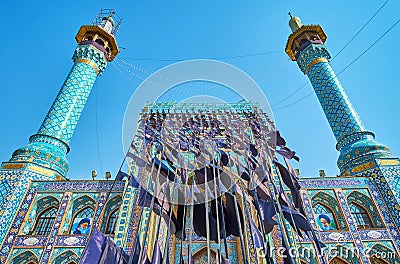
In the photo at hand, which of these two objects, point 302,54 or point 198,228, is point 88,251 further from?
point 302,54

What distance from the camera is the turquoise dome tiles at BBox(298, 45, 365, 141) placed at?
11.9 m

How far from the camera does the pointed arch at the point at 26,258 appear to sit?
808 cm

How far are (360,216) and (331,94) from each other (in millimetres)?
5640

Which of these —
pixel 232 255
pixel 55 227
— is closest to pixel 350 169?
pixel 232 255

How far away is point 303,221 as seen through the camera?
5648 mm

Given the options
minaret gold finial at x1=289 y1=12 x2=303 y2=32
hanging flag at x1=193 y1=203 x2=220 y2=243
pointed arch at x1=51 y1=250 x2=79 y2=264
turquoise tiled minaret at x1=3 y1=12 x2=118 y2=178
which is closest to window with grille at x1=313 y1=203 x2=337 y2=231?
hanging flag at x1=193 y1=203 x2=220 y2=243

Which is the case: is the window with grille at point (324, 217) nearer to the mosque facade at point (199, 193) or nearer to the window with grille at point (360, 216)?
the mosque facade at point (199, 193)

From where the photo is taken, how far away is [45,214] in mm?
9539

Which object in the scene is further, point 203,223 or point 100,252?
point 203,223

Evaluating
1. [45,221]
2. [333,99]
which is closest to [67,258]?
[45,221]

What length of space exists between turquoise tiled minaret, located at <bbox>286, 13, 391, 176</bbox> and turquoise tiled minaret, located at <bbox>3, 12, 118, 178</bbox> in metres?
9.97

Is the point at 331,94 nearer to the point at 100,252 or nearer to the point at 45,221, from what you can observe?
the point at 100,252

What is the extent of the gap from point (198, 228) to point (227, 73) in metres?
3.61

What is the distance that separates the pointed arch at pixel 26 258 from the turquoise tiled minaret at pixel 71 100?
114 inches
